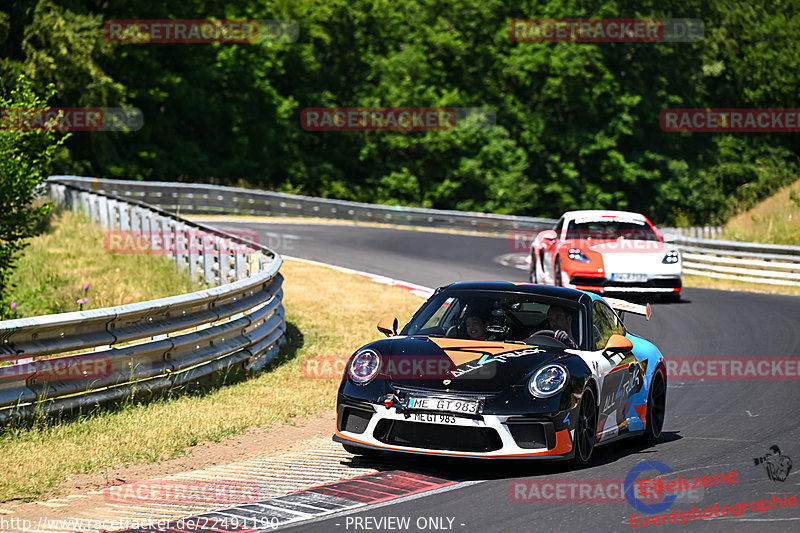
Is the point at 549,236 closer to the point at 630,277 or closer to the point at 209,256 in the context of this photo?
the point at 630,277

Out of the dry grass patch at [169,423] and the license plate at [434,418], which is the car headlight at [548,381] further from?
the dry grass patch at [169,423]

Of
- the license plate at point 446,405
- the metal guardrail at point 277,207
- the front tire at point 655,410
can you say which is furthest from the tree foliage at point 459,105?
the license plate at point 446,405

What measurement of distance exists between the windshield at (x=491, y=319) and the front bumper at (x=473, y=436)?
3.82 ft

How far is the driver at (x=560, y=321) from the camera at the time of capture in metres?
8.45

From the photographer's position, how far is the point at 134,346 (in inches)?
372

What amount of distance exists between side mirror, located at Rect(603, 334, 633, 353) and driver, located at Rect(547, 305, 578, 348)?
32cm

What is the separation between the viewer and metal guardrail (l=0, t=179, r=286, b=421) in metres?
8.27

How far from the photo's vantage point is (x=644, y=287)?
18.4 m

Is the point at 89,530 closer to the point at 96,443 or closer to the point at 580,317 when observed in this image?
the point at 96,443

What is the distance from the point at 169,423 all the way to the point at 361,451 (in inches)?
79.5

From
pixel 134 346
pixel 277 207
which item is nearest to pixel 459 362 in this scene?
pixel 134 346

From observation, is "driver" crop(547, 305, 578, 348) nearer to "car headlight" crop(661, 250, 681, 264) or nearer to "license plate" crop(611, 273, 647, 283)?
"license plate" crop(611, 273, 647, 283)

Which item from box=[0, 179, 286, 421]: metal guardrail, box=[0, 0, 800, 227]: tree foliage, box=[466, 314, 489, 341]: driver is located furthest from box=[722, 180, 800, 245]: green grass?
box=[466, 314, 489, 341]: driver

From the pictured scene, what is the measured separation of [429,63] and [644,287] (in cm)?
4363
